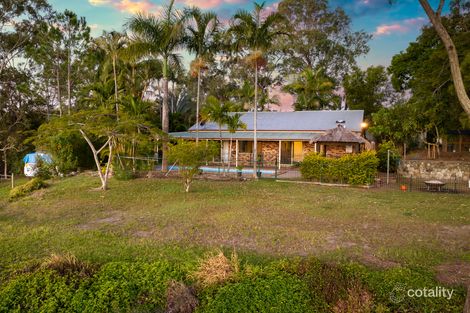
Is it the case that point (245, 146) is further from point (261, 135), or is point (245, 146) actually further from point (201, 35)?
point (201, 35)

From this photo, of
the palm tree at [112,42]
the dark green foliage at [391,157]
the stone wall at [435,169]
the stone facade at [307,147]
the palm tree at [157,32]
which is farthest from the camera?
the stone facade at [307,147]

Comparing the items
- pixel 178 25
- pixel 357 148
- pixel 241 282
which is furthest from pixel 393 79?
pixel 241 282

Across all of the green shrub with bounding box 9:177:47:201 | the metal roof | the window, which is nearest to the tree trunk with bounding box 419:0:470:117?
the green shrub with bounding box 9:177:47:201

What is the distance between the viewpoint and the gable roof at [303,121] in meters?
23.7

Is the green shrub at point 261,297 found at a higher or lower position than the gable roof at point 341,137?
lower

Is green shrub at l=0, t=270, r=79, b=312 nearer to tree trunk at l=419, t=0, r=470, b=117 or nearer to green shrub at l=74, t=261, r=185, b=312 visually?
green shrub at l=74, t=261, r=185, b=312

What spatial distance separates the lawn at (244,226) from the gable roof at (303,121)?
11.4 metres

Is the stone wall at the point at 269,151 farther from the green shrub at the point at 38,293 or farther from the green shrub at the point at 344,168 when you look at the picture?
the green shrub at the point at 38,293

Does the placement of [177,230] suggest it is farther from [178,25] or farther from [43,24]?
[43,24]

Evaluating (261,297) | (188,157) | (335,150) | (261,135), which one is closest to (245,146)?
(261,135)

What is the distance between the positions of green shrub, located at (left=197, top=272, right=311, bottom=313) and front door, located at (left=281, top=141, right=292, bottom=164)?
21.1 m

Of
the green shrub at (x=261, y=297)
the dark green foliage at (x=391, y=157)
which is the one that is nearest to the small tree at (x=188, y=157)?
the green shrub at (x=261, y=297)

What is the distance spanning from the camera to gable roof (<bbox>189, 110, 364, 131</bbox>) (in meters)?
23.7

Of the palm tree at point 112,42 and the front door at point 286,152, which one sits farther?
the front door at point 286,152
